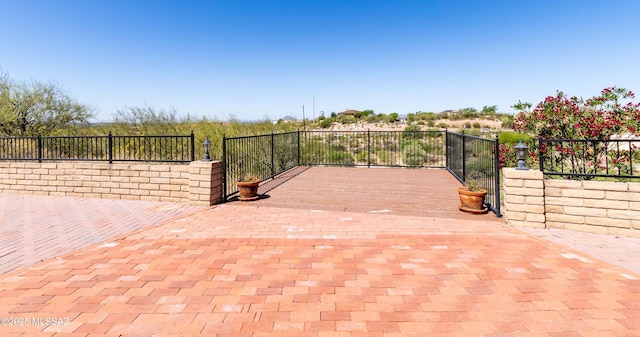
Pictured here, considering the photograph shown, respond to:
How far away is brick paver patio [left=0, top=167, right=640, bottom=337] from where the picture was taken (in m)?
2.51

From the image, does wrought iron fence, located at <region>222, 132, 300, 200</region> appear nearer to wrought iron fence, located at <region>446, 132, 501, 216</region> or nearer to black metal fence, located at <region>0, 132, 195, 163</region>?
black metal fence, located at <region>0, 132, 195, 163</region>

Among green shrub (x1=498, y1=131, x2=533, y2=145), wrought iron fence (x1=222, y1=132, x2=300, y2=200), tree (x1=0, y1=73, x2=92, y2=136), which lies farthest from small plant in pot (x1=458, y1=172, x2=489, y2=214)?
tree (x1=0, y1=73, x2=92, y2=136)

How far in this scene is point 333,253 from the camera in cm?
410

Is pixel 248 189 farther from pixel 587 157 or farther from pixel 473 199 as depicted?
pixel 587 157

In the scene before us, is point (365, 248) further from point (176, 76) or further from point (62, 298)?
point (176, 76)

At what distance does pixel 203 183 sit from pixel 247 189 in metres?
0.95

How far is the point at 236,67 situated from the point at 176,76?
539cm

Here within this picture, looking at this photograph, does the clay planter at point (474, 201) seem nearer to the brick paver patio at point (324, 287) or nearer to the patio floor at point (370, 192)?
the patio floor at point (370, 192)

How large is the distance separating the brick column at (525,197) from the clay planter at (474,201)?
0.58 meters

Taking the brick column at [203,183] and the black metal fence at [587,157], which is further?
the brick column at [203,183]

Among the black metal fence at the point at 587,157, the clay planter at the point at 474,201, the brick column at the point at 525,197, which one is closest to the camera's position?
the brick column at the point at 525,197

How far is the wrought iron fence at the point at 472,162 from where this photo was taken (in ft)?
22.0

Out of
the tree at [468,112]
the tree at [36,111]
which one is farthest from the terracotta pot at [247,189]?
the tree at [468,112]

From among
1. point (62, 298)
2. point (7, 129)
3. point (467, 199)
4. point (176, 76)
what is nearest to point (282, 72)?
point (176, 76)
